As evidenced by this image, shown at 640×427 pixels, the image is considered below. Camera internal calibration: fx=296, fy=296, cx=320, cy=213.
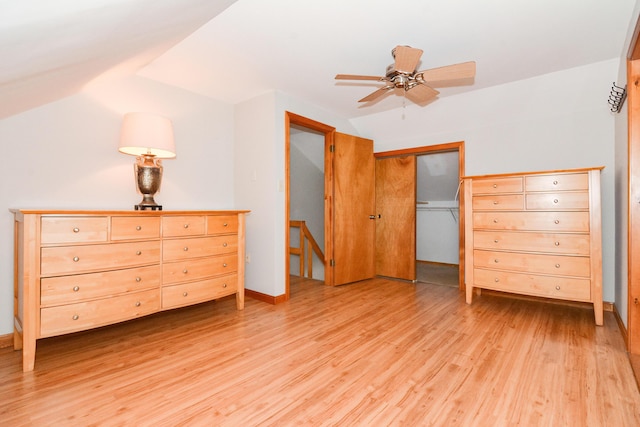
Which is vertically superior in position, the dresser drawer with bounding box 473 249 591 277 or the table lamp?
the table lamp

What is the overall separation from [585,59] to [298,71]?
2422 mm

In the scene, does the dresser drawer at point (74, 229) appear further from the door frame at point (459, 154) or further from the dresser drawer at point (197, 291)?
the door frame at point (459, 154)

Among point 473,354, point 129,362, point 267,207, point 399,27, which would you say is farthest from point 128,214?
point 473,354

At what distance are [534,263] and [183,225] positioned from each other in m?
3.00

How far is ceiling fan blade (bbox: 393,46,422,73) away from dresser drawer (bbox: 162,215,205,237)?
1.90 metres

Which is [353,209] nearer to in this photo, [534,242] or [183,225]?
[534,242]

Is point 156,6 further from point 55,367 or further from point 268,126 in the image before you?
point 55,367

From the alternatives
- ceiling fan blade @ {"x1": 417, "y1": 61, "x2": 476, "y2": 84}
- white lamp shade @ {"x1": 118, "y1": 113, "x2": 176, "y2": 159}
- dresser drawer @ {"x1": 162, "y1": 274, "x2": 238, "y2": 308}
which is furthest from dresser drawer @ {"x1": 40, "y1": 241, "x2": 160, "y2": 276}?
ceiling fan blade @ {"x1": 417, "y1": 61, "x2": 476, "y2": 84}

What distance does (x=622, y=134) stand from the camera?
7.55 feet

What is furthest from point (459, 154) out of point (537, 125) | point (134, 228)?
point (134, 228)

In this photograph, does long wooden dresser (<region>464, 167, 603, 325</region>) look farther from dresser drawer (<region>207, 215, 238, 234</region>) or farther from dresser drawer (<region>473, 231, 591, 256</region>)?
dresser drawer (<region>207, 215, 238, 234</region>)

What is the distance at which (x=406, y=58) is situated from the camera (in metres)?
1.92

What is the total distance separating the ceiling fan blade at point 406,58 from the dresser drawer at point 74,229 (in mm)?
2175

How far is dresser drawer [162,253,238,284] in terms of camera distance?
89.7 inches
